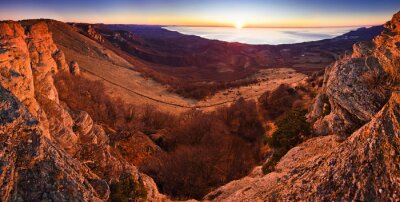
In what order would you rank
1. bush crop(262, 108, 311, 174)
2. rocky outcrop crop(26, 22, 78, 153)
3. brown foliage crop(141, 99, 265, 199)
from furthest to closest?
1. brown foliage crop(141, 99, 265, 199)
2. rocky outcrop crop(26, 22, 78, 153)
3. bush crop(262, 108, 311, 174)

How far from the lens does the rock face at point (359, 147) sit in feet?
23.0

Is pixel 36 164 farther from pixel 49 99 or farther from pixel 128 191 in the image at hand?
pixel 49 99

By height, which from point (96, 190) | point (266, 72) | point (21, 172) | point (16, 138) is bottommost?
point (266, 72)

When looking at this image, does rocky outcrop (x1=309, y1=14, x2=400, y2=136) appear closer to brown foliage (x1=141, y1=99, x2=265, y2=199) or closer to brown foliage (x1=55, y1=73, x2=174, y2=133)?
brown foliage (x1=141, y1=99, x2=265, y2=199)

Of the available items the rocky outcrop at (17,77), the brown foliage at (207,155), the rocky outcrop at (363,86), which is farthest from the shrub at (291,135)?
the rocky outcrop at (17,77)

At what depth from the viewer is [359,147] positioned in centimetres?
806

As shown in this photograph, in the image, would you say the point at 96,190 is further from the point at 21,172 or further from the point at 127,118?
the point at 127,118

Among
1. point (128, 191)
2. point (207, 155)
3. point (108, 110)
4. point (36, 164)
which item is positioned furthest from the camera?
point (108, 110)

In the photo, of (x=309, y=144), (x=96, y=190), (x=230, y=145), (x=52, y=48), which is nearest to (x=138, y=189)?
(x=96, y=190)

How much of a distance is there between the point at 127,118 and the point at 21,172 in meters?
45.8

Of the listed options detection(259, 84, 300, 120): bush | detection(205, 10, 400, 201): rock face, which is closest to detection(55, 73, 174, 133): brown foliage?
detection(259, 84, 300, 120): bush

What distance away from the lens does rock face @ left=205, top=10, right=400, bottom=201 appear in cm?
701

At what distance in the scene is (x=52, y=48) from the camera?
167ft

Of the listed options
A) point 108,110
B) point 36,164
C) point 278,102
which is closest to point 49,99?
point 36,164
